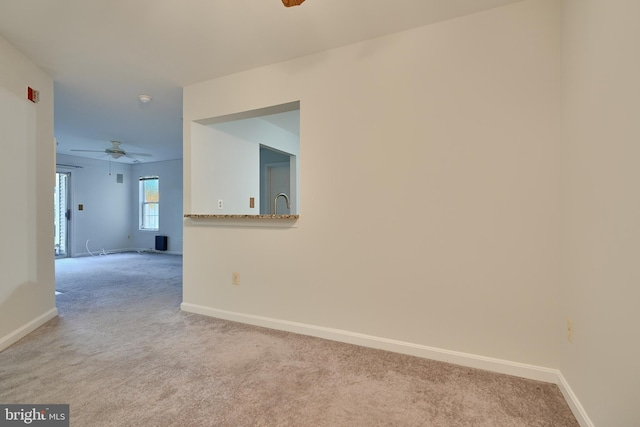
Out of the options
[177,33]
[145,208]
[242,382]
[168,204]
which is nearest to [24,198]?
[177,33]

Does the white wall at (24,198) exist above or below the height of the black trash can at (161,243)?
above

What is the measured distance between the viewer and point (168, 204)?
764 centimetres

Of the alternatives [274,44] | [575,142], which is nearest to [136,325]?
[274,44]

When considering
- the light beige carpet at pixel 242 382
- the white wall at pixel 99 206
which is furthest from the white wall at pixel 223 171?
the white wall at pixel 99 206

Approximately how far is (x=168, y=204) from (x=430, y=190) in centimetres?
728

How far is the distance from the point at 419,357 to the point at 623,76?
1.88 m

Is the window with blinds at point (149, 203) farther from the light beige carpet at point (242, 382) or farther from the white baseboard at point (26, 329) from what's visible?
the light beige carpet at point (242, 382)

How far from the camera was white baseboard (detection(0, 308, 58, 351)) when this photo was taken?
7.24 feet

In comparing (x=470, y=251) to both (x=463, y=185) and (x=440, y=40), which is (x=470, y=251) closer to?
(x=463, y=185)

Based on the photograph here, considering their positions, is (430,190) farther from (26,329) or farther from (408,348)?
(26,329)

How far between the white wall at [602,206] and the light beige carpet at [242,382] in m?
0.45

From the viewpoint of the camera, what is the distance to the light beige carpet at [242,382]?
1.48m

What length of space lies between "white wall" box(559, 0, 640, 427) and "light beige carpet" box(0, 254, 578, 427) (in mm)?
445

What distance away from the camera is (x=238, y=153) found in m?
3.72
